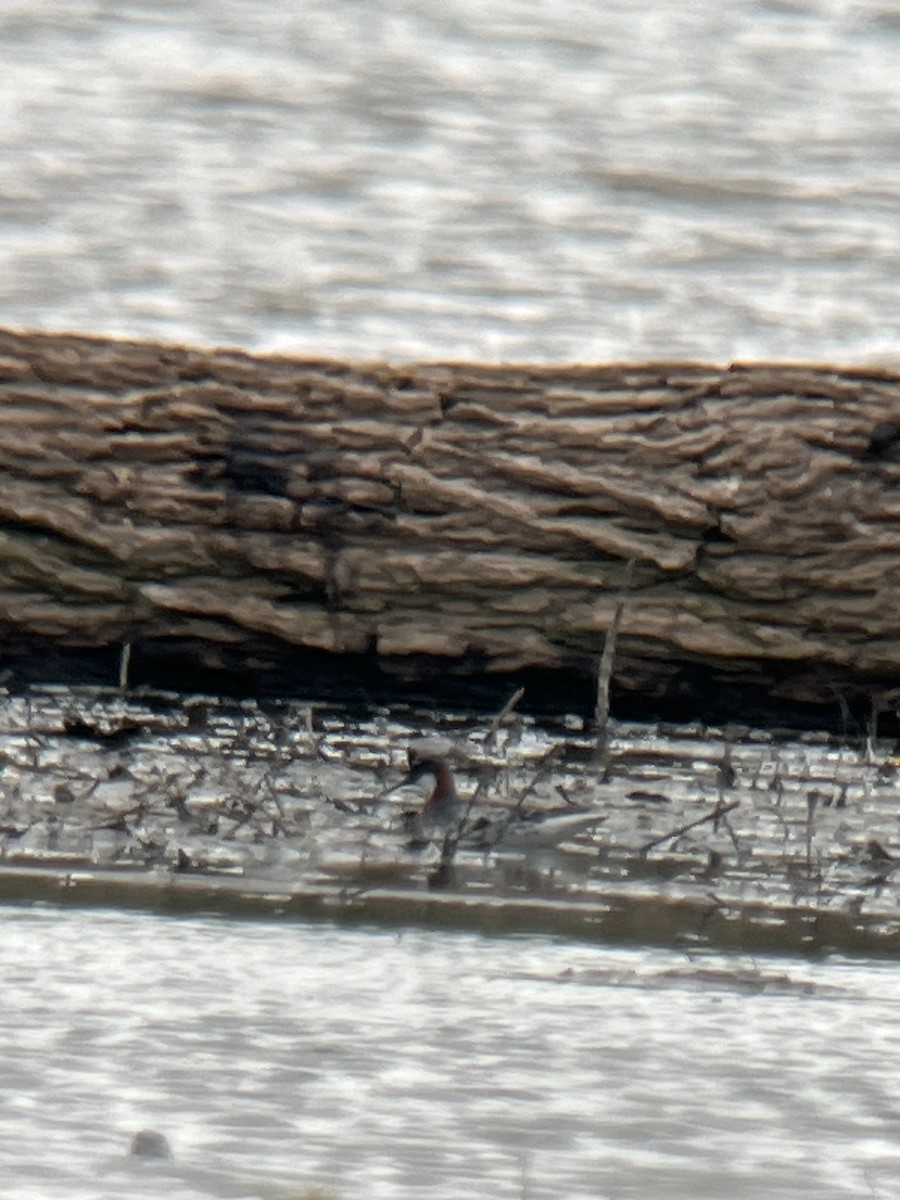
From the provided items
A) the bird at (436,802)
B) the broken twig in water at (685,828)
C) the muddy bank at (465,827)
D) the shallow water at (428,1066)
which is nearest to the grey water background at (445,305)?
the shallow water at (428,1066)

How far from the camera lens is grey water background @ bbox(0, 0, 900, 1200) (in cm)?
149

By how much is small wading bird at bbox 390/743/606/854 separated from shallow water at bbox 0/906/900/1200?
0.63 metres

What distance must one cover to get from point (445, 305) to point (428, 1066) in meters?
3.34

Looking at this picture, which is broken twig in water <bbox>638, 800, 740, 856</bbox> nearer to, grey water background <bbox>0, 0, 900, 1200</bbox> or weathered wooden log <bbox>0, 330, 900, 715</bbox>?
grey water background <bbox>0, 0, 900, 1200</bbox>

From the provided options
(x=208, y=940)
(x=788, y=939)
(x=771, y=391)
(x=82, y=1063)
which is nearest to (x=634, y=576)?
(x=771, y=391)

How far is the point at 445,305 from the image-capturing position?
4.89 metres

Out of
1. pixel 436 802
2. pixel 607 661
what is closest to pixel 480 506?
pixel 607 661

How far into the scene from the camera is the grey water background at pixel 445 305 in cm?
149

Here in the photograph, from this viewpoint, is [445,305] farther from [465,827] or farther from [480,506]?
[465,827]

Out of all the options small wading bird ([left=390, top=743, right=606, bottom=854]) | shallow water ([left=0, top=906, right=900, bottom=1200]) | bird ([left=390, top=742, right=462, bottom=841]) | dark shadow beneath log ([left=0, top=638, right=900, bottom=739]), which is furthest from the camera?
dark shadow beneath log ([left=0, top=638, right=900, bottom=739])

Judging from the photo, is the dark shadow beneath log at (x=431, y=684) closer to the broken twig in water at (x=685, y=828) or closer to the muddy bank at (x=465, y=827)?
the muddy bank at (x=465, y=827)

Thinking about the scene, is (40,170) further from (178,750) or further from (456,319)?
(178,750)

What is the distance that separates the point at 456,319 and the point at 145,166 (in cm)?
117

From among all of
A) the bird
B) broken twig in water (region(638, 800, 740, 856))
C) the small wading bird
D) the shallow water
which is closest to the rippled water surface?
the bird
